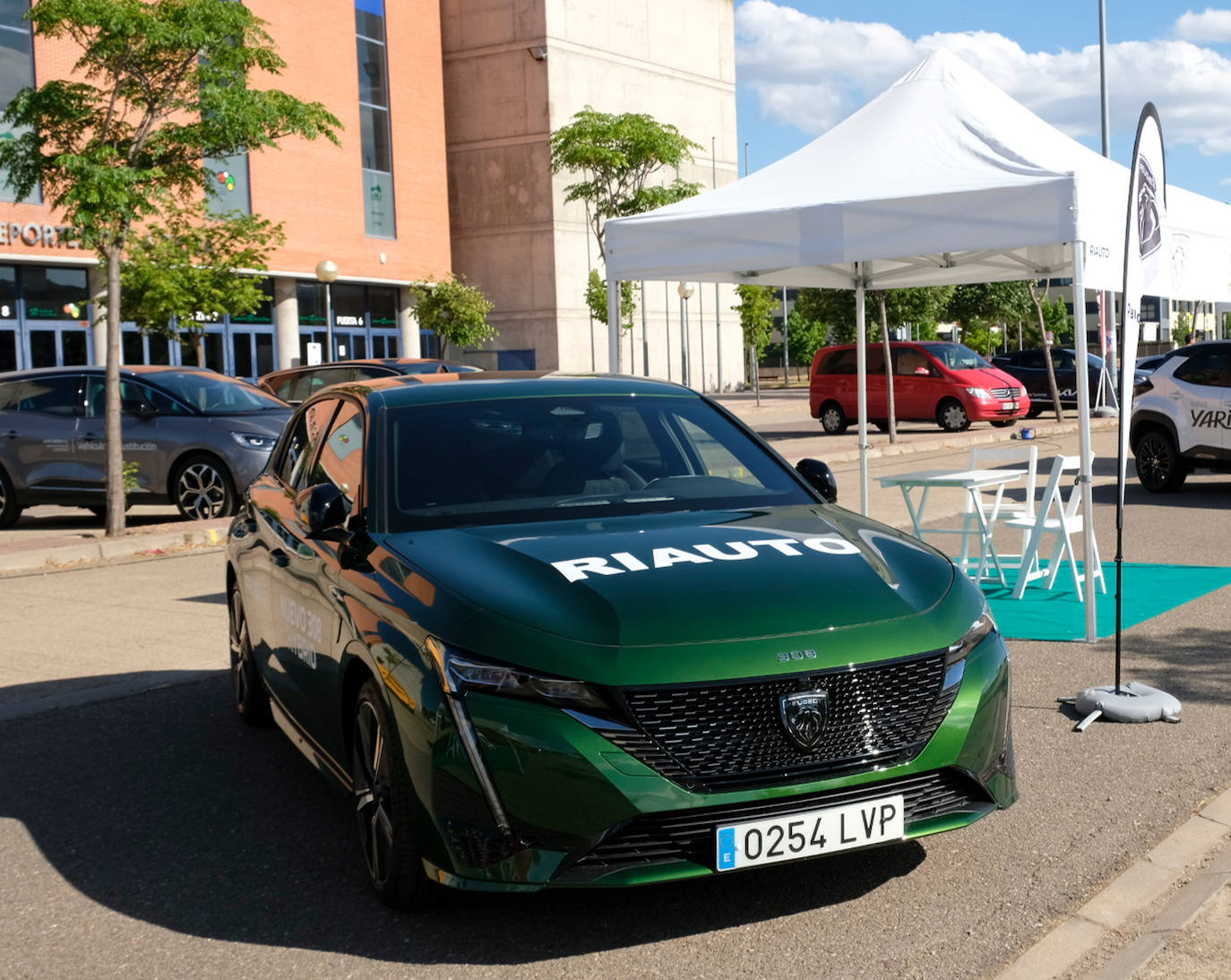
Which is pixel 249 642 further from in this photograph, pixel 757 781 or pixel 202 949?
pixel 757 781

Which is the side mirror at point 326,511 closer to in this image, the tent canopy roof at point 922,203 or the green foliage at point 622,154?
the tent canopy roof at point 922,203

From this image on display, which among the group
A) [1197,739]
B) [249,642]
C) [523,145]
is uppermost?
[523,145]

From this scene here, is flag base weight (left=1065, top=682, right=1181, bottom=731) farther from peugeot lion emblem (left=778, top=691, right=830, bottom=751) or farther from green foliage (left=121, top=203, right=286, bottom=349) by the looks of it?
green foliage (left=121, top=203, right=286, bottom=349)

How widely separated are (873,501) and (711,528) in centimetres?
1147

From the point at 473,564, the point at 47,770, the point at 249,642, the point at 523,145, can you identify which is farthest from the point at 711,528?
the point at 523,145

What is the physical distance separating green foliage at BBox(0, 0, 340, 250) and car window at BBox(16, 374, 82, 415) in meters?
2.46

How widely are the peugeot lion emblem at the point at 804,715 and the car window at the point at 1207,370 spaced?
12.8 metres

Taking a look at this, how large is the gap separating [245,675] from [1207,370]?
12.0 m

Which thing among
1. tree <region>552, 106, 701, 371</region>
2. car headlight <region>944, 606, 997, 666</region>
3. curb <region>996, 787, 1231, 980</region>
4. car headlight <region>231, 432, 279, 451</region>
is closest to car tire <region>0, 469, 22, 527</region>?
car headlight <region>231, 432, 279, 451</region>

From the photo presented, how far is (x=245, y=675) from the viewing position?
6.43 meters

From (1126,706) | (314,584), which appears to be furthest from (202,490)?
(1126,706)

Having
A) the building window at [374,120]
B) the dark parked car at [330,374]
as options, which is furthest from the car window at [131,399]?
the building window at [374,120]

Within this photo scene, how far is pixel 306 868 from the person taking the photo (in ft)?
15.0

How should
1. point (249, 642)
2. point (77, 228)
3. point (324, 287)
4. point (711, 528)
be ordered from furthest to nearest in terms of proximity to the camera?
point (324, 287)
point (77, 228)
point (249, 642)
point (711, 528)
